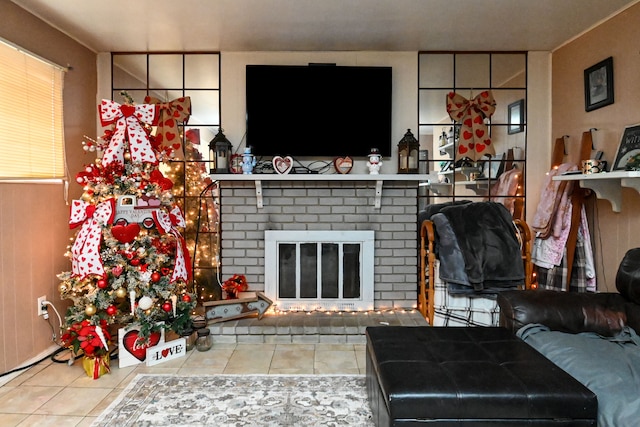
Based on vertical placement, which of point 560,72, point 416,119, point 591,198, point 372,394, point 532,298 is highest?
point 560,72

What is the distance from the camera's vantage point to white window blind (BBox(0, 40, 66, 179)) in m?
2.47

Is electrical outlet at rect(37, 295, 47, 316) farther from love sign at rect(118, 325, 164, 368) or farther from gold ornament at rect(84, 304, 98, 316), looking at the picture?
love sign at rect(118, 325, 164, 368)

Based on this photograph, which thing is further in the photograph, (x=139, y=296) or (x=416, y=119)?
(x=416, y=119)

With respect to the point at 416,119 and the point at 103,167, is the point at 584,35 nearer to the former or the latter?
the point at 416,119

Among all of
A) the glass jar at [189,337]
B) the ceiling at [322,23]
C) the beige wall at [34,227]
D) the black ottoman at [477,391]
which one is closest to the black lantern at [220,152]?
the ceiling at [322,23]

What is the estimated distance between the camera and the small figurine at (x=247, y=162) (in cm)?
337

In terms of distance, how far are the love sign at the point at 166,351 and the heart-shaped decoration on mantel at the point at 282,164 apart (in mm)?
1490

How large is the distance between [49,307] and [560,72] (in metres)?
4.36

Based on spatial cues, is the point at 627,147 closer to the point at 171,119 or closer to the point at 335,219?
the point at 335,219

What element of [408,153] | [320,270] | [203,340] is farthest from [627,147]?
[203,340]

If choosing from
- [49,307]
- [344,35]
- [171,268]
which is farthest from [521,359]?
[49,307]

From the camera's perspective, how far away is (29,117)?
2676mm

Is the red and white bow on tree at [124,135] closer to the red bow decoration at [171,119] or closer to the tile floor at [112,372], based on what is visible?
the red bow decoration at [171,119]

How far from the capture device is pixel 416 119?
3.58m
